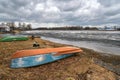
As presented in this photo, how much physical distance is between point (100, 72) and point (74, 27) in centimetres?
17594

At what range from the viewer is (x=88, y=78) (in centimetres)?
641

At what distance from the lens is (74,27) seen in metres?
182

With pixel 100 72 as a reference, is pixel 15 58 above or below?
above

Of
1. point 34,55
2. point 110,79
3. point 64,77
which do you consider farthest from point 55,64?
point 110,79

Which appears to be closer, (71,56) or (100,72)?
(100,72)

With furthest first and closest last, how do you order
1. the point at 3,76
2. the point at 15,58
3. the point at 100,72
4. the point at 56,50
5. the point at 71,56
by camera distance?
1. the point at 71,56
2. the point at 56,50
3. the point at 15,58
4. the point at 100,72
5. the point at 3,76

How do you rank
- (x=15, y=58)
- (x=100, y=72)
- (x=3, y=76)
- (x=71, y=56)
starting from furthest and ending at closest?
(x=71, y=56), (x=15, y=58), (x=100, y=72), (x=3, y=76)

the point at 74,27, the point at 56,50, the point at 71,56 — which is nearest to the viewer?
the point at 56,50

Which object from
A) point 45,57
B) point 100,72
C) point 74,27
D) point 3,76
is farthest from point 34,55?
point 74,27

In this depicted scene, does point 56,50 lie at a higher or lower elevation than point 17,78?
higher

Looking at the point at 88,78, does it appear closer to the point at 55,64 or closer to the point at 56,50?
the point at 55,64

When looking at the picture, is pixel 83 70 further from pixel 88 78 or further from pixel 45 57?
pixel 45 57

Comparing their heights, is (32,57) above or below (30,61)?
above

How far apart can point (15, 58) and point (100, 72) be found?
3986 millimetres
